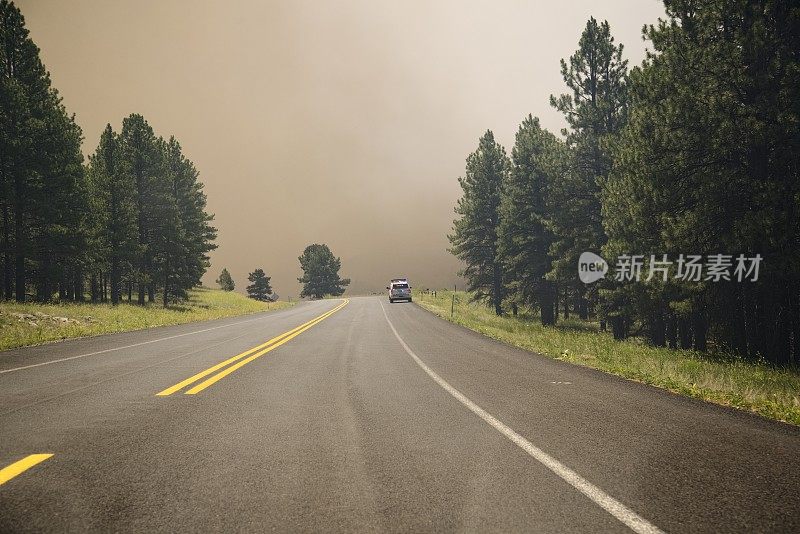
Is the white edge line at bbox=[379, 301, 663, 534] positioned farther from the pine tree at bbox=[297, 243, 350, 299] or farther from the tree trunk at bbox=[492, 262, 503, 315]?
the pine tree at bbox=[297, 243, 350, 299]

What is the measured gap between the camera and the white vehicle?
42.9 meters

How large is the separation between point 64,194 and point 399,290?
2839cm

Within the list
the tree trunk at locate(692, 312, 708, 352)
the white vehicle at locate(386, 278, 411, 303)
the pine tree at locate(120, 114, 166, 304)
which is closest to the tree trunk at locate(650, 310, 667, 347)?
the tree trunk at locate(692, 312, 708, 352)

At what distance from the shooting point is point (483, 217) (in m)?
39.7

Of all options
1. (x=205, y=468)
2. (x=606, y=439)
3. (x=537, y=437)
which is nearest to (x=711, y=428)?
(x=606, y=439)

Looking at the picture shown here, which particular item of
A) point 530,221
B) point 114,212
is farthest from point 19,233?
point 530,221

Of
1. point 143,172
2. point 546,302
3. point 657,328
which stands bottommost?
point 657,328

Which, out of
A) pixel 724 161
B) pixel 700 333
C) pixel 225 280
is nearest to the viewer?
pixel 724 161

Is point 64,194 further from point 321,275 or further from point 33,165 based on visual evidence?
point 321,275

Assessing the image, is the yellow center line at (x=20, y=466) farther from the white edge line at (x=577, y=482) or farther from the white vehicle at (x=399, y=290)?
the white vehicle at (x=399, y=290)

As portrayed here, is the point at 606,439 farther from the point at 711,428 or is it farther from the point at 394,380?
the point at 394,380

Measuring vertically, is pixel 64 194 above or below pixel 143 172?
below

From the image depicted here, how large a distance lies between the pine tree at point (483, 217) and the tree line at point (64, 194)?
2758 centimetres

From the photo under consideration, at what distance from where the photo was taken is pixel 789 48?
38.8 feet
